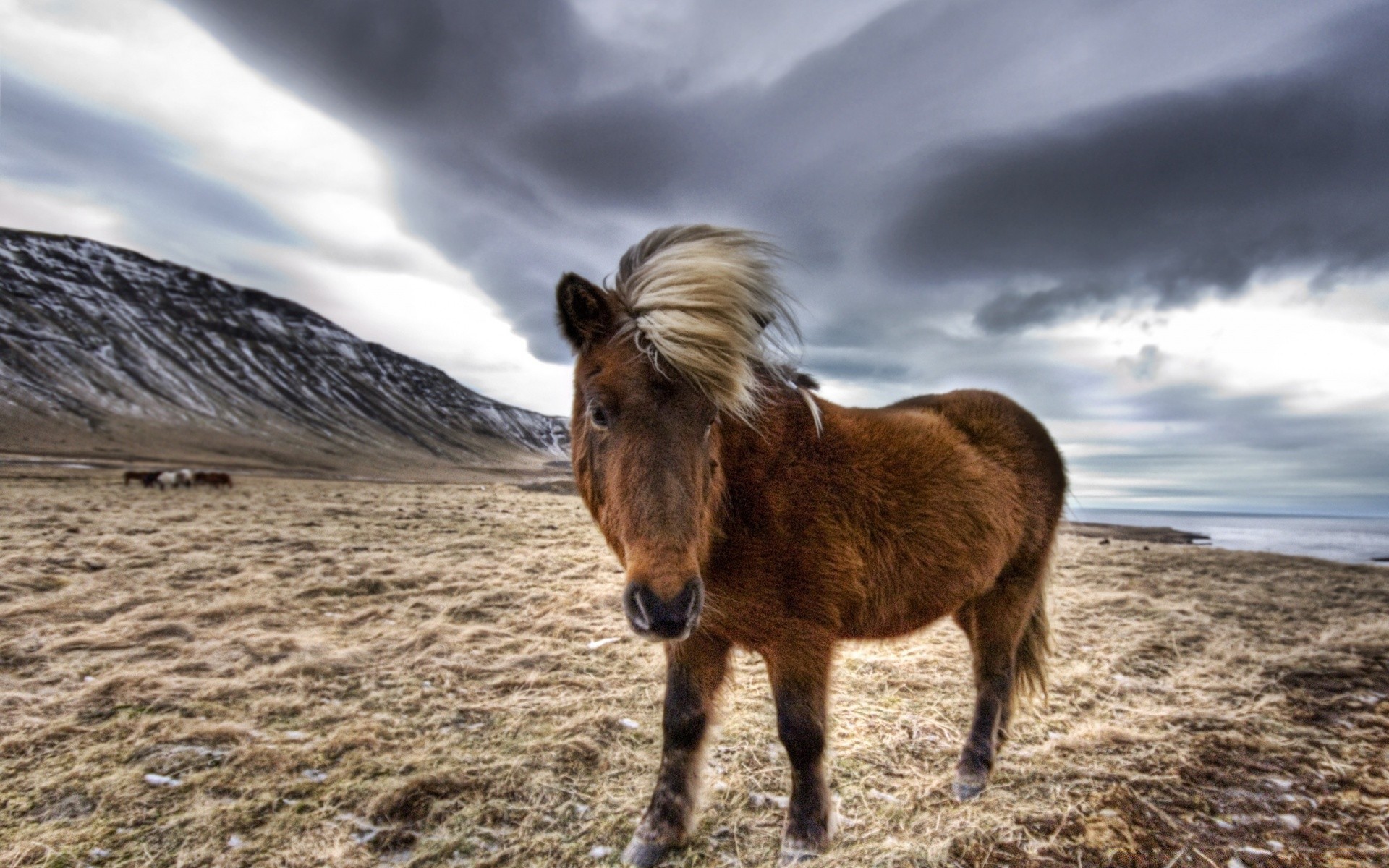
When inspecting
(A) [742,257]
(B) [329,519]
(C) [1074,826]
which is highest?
(A) [742,257]

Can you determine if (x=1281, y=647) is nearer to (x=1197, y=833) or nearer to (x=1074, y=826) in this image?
(x=1197, y=833)

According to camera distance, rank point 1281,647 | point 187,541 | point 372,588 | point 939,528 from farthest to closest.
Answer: point 187,541 → point 372,588 → point 1281,647 → point 939,528

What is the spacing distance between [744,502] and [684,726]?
1.39 metres

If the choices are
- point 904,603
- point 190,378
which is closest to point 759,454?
point 904,603

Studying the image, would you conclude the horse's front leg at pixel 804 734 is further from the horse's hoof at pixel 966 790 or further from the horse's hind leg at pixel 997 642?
the horse's hind leg at pixel 997 642

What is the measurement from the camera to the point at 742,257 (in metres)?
3.12

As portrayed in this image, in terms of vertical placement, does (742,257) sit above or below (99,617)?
above

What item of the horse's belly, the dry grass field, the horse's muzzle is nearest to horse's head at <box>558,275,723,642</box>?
the horse's muzzle

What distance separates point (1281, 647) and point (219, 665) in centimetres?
1032

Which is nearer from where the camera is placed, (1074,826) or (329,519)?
(1074,826)

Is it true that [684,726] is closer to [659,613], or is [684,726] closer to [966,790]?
[659,613]

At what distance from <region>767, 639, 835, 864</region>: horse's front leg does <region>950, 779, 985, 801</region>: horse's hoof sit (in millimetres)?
995

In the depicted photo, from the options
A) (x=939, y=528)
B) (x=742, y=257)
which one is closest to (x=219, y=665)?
(x=742, y=257)

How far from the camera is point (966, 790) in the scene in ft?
11.9
